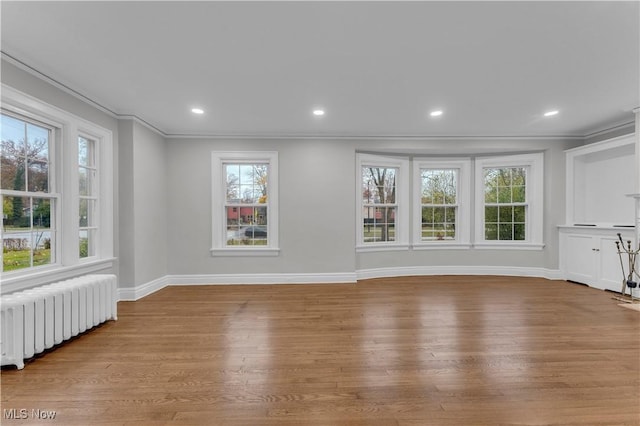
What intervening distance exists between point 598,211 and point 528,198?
99 cm

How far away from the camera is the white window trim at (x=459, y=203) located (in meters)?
5.56

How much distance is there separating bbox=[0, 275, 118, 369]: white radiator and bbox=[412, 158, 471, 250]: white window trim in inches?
190

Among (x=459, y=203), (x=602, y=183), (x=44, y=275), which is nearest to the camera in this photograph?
(x=44, y=275)

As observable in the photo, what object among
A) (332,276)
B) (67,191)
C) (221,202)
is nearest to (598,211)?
Result: (332,276)

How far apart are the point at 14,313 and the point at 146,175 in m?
2.51

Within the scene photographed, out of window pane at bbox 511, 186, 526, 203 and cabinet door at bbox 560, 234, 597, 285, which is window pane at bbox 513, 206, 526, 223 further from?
cabinet door at bbox 560, 234, 597, 285

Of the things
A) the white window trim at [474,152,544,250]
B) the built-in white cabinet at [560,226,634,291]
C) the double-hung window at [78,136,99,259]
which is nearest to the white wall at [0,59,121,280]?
the double-hung window at [78,136,99,259]

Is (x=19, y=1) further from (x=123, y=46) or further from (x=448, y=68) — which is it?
(x=448, y=68)

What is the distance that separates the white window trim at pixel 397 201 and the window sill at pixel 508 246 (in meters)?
1.40

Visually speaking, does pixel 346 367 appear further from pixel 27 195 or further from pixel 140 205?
pixel 140 205

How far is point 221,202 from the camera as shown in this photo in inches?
197

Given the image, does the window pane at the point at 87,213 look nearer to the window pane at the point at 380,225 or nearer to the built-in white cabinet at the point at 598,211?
the window pane at the point at 380,225

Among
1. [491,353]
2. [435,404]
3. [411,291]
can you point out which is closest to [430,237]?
[411,291]

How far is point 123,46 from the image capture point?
2.38 meters
